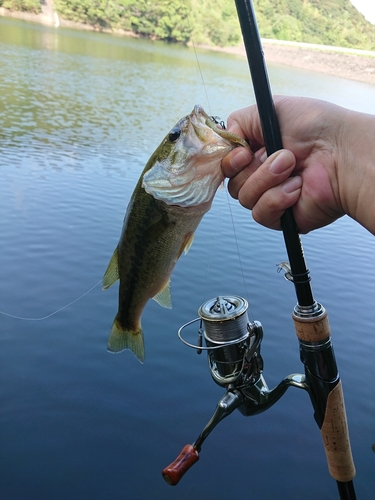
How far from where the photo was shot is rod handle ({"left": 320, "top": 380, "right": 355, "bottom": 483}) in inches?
80.2

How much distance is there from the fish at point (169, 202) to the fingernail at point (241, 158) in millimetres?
35

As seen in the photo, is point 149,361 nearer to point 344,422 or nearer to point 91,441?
point 91,441

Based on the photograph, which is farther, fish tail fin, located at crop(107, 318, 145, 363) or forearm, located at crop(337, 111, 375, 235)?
fish tail fin, located at crop(107, 318, 145, 363)

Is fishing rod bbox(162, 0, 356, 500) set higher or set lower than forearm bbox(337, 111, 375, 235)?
lower

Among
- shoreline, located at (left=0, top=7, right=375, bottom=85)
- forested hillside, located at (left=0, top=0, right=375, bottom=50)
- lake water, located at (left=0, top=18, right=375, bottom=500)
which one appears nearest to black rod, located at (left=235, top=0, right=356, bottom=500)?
lake water, located at (left=0, top=18, right=375, bottom=500)

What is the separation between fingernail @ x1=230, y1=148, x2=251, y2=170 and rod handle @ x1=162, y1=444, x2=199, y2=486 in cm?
124

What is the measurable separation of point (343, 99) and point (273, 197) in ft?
83.4

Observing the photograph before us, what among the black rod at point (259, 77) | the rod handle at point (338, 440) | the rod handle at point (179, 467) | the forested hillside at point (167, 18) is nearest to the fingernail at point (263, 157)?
the black rod at point (259, 77)

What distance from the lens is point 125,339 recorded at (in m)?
2.37

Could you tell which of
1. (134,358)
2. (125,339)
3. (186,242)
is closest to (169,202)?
(186,242)

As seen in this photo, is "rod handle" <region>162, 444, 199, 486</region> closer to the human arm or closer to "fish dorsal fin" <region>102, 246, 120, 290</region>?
"fish dorsal fin" <region>102, 246, 120, 290</region>

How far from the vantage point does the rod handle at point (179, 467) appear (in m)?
2.10

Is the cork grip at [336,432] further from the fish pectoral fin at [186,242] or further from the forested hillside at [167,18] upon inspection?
the forested hillside at [167,18]

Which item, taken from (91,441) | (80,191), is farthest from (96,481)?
(80,191)
